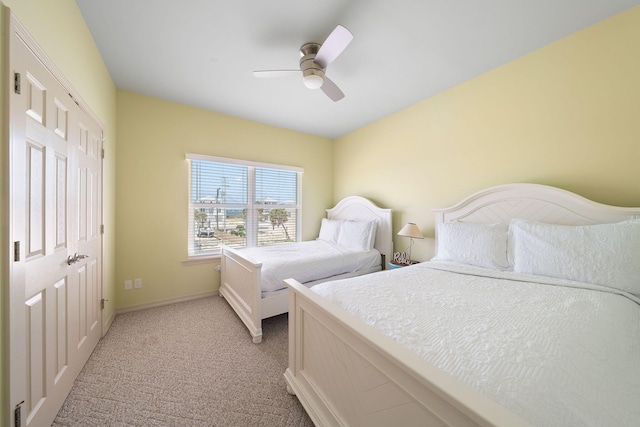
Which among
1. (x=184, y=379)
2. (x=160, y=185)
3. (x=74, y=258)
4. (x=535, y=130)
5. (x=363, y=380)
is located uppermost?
(x=535, y=130)

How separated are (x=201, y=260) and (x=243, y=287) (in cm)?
107

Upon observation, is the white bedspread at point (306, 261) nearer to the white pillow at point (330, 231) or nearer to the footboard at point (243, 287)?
the footboard at point (243, 287)

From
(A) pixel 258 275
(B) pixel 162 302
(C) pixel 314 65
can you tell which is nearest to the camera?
(C) pixel 314 65

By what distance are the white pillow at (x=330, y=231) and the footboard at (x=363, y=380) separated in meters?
2.09

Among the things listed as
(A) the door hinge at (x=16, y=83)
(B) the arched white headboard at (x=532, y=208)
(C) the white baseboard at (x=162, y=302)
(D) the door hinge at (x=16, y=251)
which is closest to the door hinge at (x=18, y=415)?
(D) the door hinge at (x=16, y=251)

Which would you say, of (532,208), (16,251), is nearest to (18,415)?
(16,251)

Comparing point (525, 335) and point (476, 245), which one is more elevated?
point (476, 245)

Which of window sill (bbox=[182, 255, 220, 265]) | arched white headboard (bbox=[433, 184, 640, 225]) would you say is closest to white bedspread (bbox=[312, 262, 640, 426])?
arched white headboard (bbox=[433, 184, 640, 225])

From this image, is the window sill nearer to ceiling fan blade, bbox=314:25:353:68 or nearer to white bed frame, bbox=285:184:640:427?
white bed frame, bbox=285:184:640:427

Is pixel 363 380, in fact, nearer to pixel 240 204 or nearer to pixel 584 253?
pixel 584 253

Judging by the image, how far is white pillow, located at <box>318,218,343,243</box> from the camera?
11.7ft

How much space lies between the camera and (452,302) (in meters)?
1.28

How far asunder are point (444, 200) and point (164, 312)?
11.3 ft

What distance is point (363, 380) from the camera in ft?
3.10
